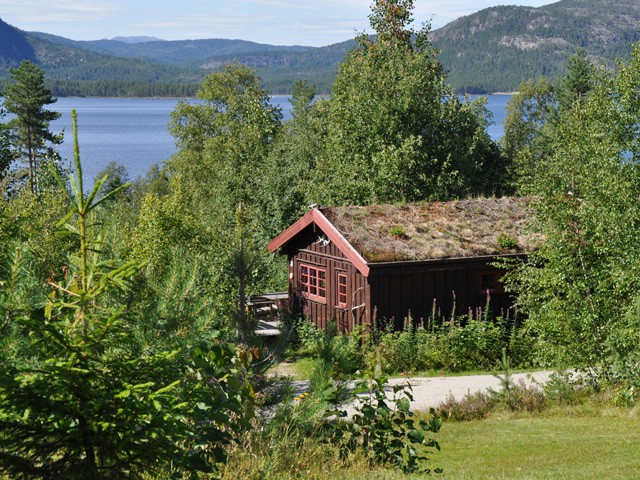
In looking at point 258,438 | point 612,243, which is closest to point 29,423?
point 258,438

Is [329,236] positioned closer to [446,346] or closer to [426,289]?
[426,289]

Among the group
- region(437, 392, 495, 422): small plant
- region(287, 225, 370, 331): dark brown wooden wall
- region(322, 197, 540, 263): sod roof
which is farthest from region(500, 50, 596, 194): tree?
region(437, 392, 495, 422): small plant

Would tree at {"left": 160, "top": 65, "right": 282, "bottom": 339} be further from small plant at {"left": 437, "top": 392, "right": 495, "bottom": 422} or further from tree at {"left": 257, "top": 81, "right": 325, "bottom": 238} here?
small plant at {"left": 437, "top": 392, "right": 495, "bottom": 422}

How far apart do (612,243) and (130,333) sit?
1176cm

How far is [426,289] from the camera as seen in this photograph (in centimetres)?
2211

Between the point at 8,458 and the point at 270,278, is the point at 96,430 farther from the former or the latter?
the point at 270,278

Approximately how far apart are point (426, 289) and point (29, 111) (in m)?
46.7

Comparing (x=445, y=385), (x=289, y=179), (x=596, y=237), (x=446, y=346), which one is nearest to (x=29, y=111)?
(x=289, y=179)

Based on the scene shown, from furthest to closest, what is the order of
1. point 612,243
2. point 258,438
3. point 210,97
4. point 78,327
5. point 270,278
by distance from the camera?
point 210,97 < point 270,278 < point 612,243 < point 258,438 < point 78,327

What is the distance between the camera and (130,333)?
4.86 m

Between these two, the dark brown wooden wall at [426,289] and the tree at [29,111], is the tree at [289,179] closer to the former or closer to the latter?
the dark brown wooden wall at [426,289]

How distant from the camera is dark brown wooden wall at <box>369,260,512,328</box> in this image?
21828mm

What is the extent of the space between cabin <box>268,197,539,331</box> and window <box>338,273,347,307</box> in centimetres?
3

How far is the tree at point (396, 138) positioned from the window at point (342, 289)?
962 cm
